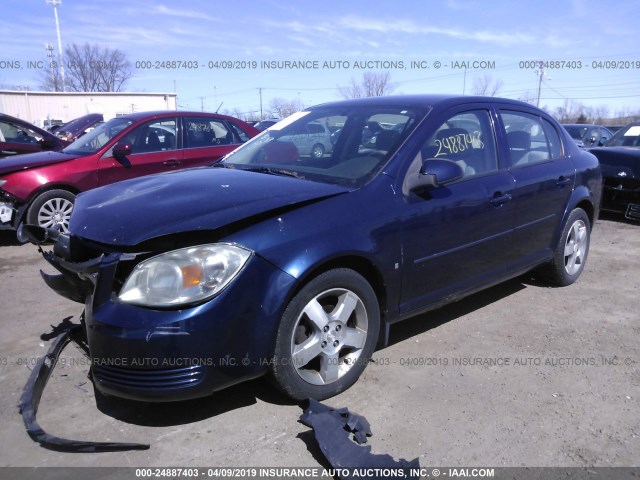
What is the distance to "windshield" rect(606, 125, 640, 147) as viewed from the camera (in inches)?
333

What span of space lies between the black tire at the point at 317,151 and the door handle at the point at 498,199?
4.05 ft

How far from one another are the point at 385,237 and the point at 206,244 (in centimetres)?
106

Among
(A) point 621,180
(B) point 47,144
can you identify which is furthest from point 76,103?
(A) point 621,180

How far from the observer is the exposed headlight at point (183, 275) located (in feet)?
7.97

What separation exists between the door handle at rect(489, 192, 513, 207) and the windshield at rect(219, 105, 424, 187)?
817 millimetres

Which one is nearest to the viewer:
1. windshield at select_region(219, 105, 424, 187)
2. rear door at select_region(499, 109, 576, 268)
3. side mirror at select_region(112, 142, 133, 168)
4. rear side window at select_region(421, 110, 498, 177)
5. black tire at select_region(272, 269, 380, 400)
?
black tire at select_region(272, 269, 380, 400)

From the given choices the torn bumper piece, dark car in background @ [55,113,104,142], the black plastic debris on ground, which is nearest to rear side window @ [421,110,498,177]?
the black plastic debris on ground

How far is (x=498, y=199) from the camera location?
12.4 feet

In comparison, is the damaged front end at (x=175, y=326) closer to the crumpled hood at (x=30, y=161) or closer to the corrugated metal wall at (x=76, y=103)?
the crumpled hood at (x=30, y=161)

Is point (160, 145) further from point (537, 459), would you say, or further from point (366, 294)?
point (537, 459)

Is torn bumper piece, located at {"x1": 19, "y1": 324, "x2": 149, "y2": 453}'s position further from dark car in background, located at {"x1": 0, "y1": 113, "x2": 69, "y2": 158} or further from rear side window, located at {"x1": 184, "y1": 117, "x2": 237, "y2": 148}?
dark car in background, located at {"x1": 0, "y1": 113, "x2": 69, "y2": 158}

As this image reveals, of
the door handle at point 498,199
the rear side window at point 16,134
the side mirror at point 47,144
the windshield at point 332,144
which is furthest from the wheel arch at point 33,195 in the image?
the door handle at point 498,199

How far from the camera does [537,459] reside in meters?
2.49

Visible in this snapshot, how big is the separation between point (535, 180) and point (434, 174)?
1.40 metres
